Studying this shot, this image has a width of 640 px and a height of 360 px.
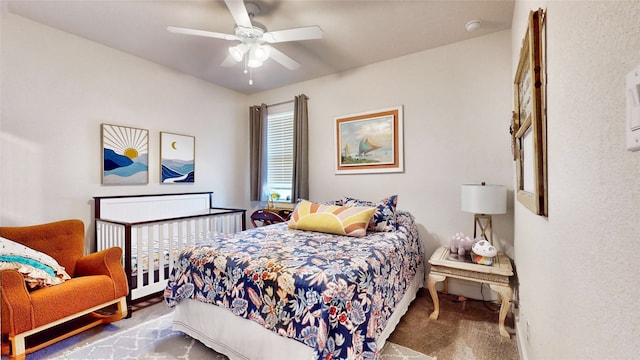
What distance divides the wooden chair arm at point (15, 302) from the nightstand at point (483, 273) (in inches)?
116

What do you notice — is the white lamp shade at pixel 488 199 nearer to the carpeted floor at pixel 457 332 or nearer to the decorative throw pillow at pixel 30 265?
the carpeted floor at pixel 457 332

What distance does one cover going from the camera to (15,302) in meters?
1.72

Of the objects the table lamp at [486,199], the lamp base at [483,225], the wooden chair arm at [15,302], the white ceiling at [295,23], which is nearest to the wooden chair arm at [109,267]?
the wooden chair arm at [15,302]

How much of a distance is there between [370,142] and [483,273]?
1906 millimetres

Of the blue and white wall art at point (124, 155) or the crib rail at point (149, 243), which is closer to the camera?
the crib rail at point (149, 243)

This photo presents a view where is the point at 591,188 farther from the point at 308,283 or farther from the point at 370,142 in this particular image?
the point at 370,142

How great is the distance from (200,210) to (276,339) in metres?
2.83

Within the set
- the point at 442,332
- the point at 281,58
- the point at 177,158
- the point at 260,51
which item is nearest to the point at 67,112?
the point at 177,158

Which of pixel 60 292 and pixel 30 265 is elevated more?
pixel 30 265

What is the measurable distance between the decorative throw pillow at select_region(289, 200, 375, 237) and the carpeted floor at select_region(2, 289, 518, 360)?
0.88m

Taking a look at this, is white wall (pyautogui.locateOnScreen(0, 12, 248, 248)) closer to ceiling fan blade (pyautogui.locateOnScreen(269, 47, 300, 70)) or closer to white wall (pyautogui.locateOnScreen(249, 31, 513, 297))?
ceiling fan blade (pyautogui.locateOnScreen(269, 47, 300, 70))

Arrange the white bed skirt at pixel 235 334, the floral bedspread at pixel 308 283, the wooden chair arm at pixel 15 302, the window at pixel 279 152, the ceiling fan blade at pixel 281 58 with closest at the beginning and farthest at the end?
1. the floral bedspread at pixel 308 283
2. the white bed skirt at pixel 235 334
3. the wooden chair arm at pixel 15 302
4. the ceiling fan blade at pixel 281 58
5. the window at pixel 279 152

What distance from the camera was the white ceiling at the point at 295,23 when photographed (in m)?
2.30

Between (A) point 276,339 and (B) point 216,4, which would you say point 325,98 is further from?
(A) point 276,339
